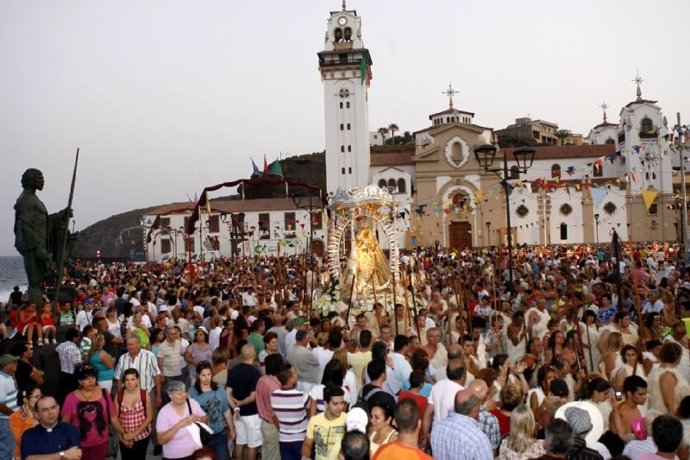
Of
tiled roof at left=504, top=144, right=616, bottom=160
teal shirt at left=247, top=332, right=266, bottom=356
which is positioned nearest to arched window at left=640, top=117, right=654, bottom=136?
tiled roof at left=504, top=144, right=616, bottom=160

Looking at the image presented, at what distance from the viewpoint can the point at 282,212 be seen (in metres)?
72.4

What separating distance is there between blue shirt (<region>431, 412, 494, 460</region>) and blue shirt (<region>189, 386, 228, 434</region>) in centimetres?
287

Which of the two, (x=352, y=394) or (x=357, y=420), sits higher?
(x=357, y=420)

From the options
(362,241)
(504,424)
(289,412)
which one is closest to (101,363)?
(289,412)

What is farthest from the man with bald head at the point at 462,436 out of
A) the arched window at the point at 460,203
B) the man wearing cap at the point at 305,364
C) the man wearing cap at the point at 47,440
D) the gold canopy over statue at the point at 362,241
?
the arched window at the point at 460,203

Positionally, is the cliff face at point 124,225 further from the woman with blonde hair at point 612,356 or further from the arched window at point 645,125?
the woman with blonde hair at point 612,356

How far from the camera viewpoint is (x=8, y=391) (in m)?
7.75

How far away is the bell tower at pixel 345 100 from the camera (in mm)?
61406

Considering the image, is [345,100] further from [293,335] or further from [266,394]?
[266,394]

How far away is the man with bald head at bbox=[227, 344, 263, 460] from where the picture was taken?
26.9 feet

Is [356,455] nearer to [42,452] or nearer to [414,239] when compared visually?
[42,452]

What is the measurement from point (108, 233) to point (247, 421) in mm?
132390

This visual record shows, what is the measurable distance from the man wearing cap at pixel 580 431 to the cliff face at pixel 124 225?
112467 mm

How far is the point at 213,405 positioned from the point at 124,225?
446 ft
